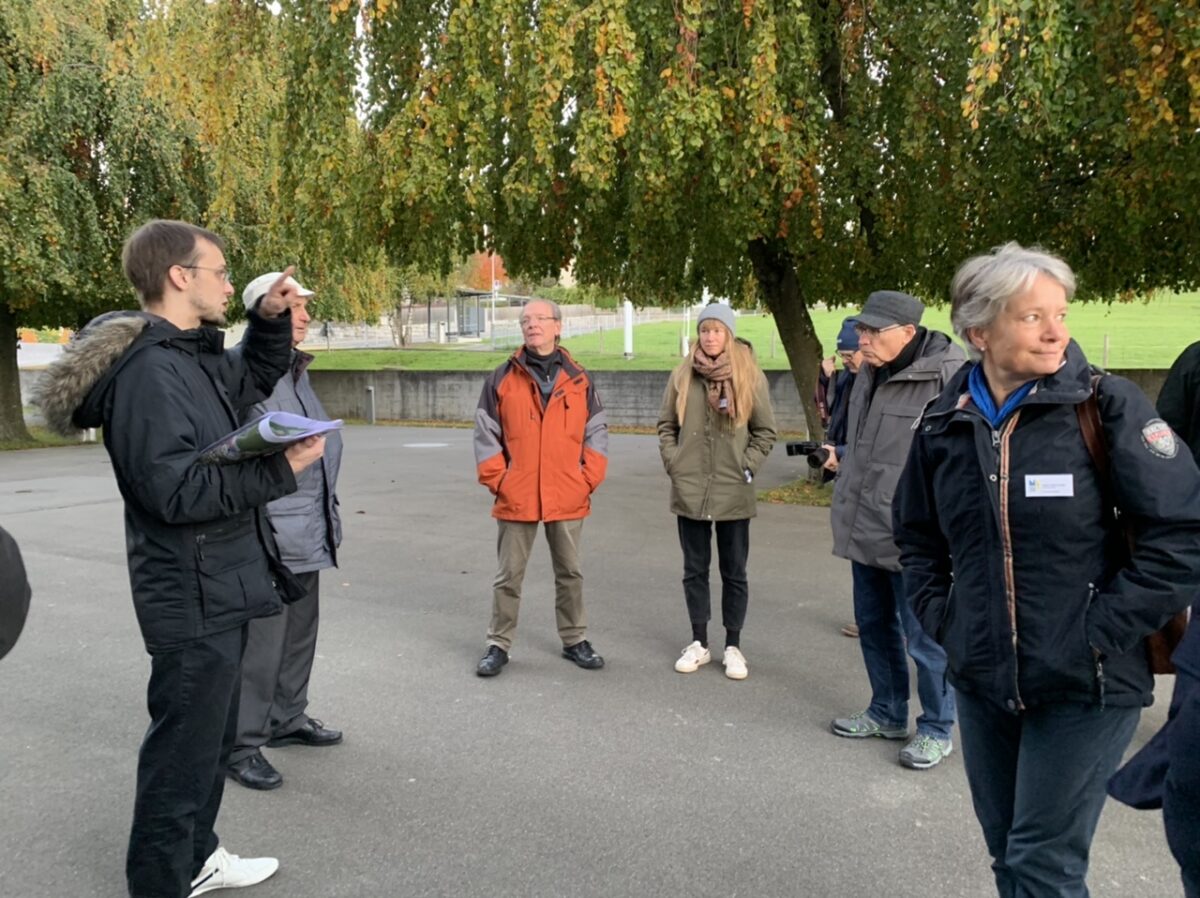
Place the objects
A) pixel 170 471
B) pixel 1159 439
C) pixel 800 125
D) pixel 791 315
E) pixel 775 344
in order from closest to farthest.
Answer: pixel 1159 439 → pixel 170 471 → pixel 800 125 → pixel 791 315 → pixel 775 344

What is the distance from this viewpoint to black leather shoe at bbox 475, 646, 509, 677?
16.4 ft

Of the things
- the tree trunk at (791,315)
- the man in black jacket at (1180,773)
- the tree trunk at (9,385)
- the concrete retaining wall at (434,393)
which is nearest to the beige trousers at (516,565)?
the man in black jacket at (1180,773)

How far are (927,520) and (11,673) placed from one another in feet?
15.7

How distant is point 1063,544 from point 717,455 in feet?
9.33

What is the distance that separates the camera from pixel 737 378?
16.3 ft

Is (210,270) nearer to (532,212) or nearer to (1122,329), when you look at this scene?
(532,212)

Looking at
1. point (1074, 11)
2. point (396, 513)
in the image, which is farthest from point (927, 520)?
point (396, 513)

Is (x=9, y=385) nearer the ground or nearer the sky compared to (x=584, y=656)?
nearer the sky

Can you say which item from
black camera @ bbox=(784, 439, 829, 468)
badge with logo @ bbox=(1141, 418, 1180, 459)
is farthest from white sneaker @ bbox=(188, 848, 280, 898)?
black camera @ bbox=(784, 439, 829, 468)

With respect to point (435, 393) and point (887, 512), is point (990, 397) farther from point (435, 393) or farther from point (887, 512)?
point (435, 393)

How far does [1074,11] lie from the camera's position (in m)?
6.48

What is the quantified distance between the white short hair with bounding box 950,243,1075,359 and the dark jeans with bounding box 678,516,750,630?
9.01 feet

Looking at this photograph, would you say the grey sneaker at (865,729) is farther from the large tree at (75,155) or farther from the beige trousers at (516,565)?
the large tree at (75,155)

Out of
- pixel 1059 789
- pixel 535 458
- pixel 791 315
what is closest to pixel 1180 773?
pixel 1059 789
